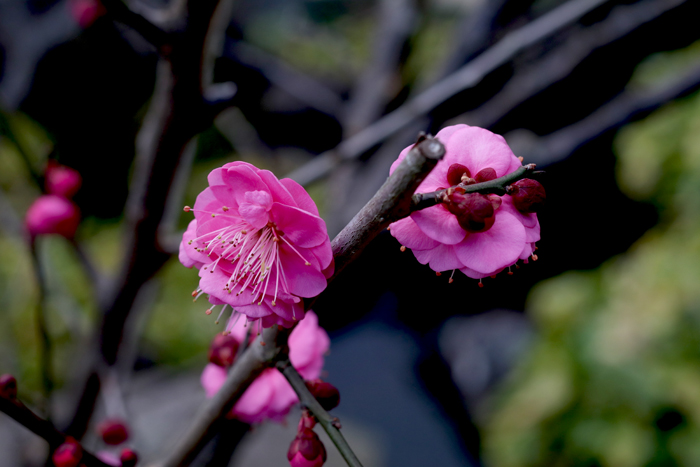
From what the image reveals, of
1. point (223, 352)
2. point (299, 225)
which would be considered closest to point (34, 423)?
point (223, 352)

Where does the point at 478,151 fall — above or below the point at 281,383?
above

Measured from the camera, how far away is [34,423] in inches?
12.3

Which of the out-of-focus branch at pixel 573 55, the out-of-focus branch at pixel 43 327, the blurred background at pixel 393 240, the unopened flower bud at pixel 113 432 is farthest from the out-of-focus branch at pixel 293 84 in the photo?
the unopened flower bud at pixel 113 432

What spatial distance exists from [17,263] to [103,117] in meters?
0.74

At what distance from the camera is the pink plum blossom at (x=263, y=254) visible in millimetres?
265

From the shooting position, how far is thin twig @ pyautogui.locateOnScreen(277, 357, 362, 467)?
27 cm

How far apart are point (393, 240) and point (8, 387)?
2.55 feet

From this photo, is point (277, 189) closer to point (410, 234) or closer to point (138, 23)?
point (410, 234)

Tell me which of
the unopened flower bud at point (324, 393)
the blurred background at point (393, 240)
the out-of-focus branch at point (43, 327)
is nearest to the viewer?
the unopened flower bud at point (324, 393)

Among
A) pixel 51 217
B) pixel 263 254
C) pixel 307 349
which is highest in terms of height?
pixel 263 254

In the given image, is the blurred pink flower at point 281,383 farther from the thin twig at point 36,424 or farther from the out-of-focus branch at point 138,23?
the out-of-focus branch at point 138,23

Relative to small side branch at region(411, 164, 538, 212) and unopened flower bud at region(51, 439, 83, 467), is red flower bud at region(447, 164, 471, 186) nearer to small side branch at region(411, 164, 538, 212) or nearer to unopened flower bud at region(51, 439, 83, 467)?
small side branch at region(411, 164, 538, 212)

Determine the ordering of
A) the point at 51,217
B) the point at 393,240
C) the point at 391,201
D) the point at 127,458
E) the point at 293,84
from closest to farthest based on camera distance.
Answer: the point at 391,201 < the point at 127,458 < the point at 51,217 < the point at 393,240 < the point at 293,84

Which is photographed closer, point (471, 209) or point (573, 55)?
point (471, 209)
